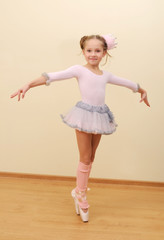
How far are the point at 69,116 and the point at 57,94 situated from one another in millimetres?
627

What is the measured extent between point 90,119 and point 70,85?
686 mm

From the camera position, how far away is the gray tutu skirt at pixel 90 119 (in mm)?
1528

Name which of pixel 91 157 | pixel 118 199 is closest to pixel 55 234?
pixel 91 157

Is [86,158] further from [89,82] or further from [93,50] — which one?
[93,50]

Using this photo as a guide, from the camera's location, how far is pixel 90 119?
60.9 inches

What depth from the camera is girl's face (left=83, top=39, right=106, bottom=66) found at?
152 cm

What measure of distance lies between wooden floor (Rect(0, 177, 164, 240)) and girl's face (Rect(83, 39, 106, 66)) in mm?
936

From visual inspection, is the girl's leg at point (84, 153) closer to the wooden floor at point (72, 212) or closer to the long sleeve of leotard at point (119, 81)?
the wooden floor at point (72, 212)

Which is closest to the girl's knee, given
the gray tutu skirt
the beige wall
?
the gray tutu skirt

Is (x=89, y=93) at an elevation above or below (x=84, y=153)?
above

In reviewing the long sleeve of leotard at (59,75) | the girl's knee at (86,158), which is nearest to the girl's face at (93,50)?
the long sleeve of leotard at (59,75)

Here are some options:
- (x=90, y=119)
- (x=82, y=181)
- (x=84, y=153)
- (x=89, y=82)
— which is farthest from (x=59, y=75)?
(x=82, y=181)

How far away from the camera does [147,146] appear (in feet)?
7.34

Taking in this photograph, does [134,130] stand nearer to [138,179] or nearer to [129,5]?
[138,179]
